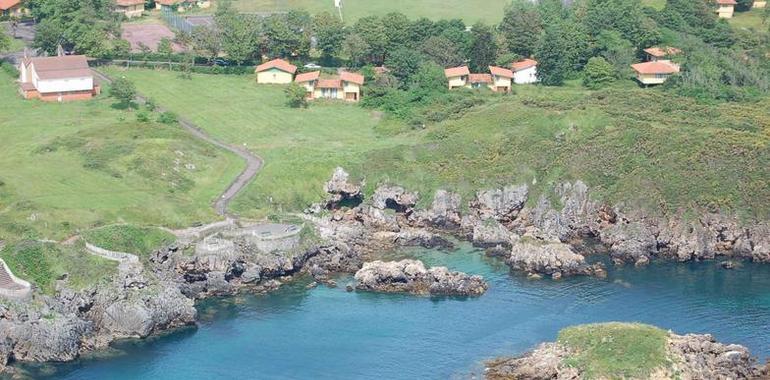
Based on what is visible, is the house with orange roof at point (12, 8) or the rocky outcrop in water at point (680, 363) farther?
the house with orange roof at point (12, 8)

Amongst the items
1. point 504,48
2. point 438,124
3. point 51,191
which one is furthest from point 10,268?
point 504,48

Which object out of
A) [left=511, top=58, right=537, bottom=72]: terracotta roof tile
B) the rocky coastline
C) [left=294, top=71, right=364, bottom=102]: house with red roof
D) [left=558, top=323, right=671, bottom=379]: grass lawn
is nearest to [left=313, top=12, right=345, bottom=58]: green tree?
[left=294, top=71, right=364, bottom=102]: house with red roof

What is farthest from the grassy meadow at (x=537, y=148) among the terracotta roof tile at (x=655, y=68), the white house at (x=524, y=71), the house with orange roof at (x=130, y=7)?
the house with orange roof at (x=130, y=7)

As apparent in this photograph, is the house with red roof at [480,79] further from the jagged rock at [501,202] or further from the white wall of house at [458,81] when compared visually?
the jagged rock at [501,202]

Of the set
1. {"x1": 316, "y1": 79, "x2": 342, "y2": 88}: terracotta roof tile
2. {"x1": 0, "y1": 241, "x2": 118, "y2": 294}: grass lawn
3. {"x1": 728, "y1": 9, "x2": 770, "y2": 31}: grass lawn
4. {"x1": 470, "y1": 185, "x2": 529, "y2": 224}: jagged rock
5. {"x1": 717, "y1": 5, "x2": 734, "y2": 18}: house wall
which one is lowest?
{"x1": 0, "y1": 241, "x2": 118, "y2": 294}: grass lawn

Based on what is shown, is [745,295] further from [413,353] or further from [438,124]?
[438,124]

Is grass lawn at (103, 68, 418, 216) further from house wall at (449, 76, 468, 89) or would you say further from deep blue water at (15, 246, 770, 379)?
deep blue water at (15, 246, 770, 379)

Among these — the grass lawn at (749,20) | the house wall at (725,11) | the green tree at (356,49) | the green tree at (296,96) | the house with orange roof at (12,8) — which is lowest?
the green tree at (296,96)
